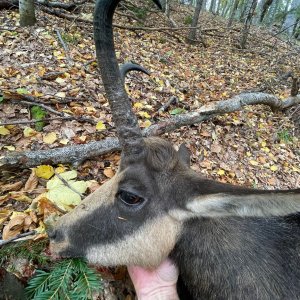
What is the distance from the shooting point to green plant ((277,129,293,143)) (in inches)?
296

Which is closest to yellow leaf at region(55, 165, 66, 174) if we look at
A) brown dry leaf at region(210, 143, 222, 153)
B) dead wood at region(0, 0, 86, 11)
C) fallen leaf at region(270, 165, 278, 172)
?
brown dry leaf at region(210, 143, 222, 153)

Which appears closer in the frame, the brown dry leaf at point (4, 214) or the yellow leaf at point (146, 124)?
the brown dry leaf at point (4, 214)

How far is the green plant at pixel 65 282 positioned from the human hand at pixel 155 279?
483mm

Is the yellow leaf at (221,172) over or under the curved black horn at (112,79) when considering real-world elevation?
under

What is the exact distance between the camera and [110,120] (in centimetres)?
548

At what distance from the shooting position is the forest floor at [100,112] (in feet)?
13.5

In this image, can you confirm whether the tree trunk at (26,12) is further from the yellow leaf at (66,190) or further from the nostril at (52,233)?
the nostril at (52,233)

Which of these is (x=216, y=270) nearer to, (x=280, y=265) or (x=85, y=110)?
(x=280, y=265)

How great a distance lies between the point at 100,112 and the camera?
566 cm

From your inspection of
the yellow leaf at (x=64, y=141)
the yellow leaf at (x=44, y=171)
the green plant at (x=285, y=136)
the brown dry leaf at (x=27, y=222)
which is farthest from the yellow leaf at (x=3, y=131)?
the green plant at (x=285, y=136)

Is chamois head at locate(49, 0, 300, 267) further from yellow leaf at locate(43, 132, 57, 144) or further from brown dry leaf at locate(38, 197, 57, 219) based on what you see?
yellow leaf at locate(43, 132, 57, 144)

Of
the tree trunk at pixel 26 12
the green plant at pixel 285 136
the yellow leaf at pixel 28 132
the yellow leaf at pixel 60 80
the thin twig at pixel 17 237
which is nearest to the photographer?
the thin twig at pixel 17 237

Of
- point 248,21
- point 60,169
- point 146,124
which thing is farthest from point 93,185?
point 248,21

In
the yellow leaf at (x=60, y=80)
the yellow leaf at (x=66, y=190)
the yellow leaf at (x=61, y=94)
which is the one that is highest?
the yellow leaf at (x=60, y=80)
